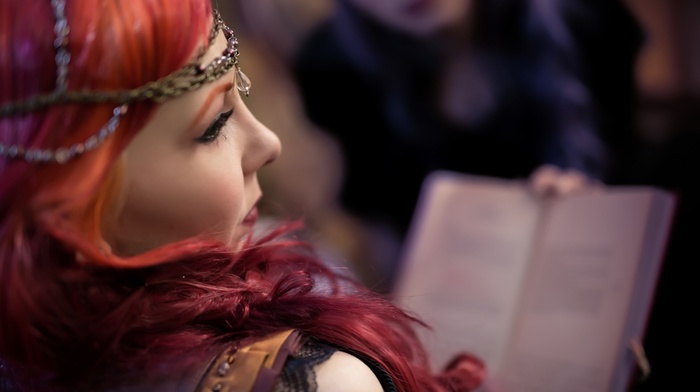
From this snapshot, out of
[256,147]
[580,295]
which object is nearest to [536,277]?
[580,295]

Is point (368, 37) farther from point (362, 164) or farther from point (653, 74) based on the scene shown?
point (653, 74)

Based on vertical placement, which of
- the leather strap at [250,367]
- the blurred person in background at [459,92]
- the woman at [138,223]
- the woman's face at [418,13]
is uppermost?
the woman's face at [418,13]

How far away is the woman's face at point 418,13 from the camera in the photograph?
185 centimetres

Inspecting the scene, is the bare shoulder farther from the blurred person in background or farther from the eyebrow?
the blurred person in background

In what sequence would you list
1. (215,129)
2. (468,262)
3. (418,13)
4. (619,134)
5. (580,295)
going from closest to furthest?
(215,129) → (580,295) → (468,262) → (619,134) → (418,13)

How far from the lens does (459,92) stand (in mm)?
1933

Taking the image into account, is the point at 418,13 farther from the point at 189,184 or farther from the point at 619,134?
the point at 189,184

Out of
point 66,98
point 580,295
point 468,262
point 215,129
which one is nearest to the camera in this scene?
point 66,98

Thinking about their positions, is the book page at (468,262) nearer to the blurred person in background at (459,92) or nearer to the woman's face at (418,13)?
the blurred person in background at (459,92)

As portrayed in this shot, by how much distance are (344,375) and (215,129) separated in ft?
0.97

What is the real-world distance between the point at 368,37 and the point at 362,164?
0.40 metres

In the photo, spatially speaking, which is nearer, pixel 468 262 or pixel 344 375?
pixel 344 375

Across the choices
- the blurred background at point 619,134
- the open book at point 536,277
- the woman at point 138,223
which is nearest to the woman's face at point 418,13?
the blurred background at point 619,134

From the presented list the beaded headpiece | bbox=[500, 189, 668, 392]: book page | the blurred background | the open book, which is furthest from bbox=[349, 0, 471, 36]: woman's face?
the beaded headpiece
